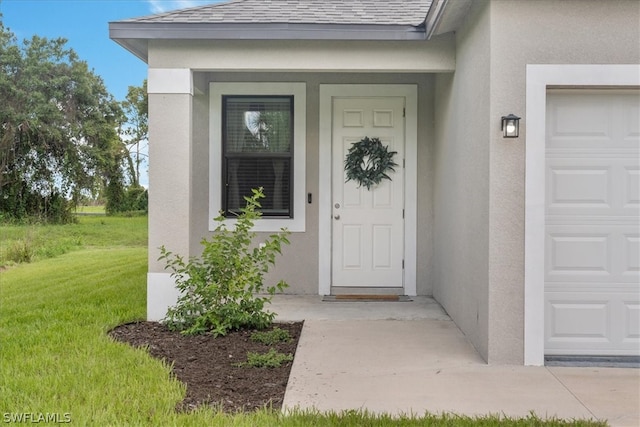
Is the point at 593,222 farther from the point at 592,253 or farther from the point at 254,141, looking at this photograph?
the point at 254,141

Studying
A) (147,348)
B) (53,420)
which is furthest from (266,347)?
(53,420)

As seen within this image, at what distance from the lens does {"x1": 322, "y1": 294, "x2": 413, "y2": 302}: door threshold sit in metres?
6.55

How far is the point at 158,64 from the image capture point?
212 inches

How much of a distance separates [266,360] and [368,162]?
3.35m

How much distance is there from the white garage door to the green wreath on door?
270 centimetres

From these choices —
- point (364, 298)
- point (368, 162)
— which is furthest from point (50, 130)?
point (364, 298)

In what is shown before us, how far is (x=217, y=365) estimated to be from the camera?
13.7 feet

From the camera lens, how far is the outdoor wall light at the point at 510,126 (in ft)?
13.3

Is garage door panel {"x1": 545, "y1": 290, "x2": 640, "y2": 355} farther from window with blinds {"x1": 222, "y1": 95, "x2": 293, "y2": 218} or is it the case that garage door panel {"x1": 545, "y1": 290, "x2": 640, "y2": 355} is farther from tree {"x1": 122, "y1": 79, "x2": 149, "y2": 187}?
tree {"x1": 122, "y1": 79, "x2": 149, "y2": 187}

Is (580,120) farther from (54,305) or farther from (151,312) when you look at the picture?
(54,305)

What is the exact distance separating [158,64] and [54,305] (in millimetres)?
3364

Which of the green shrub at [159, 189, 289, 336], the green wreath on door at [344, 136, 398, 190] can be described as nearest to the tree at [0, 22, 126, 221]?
the green wreath on door at [344, 136, 398, 190]

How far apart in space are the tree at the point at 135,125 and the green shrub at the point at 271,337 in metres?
13.3

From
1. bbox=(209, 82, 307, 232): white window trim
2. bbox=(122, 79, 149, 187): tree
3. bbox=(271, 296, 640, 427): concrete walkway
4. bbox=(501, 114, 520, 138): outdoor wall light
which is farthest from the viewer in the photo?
bbox=(122, 79, 149, 187): tree
